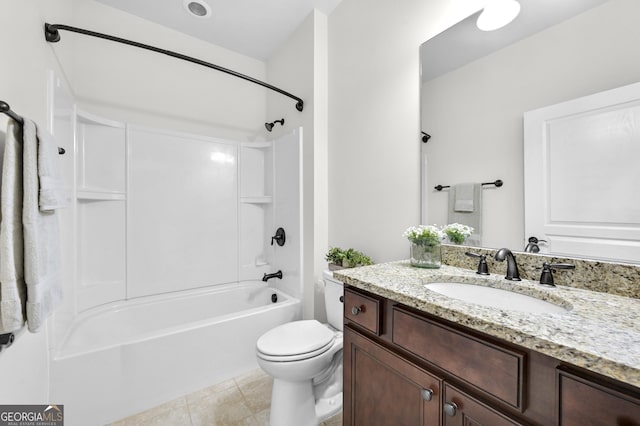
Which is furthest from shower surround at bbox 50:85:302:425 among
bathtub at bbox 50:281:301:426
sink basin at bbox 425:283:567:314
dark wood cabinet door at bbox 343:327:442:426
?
sink basin at bbox 425:283:567:314

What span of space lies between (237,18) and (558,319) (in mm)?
2658

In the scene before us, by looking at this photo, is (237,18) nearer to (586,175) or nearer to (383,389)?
(586,175)

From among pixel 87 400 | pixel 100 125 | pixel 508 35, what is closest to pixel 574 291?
pixel 508 35

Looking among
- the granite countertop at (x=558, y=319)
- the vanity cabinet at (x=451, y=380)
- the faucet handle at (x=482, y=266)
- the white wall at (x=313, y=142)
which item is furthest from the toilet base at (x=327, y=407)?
the faucet handle at (x=482, y=266)

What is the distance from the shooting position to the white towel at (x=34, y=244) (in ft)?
2.86

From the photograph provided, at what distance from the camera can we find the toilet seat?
125cm

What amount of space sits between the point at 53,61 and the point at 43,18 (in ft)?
0.68

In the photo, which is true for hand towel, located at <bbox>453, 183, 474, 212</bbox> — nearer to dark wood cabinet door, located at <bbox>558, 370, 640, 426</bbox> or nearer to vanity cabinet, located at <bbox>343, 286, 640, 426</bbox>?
vanity cabinet, located at <bbox>343, 286, 640, 426</bbox>

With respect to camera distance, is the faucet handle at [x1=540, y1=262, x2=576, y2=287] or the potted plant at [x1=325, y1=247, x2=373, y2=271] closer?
the faucet handle at [x1=540, y1=262, x2=576, y2=287]

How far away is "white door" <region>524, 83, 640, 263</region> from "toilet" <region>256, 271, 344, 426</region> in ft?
3.43

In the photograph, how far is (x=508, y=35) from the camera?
106 centimetres

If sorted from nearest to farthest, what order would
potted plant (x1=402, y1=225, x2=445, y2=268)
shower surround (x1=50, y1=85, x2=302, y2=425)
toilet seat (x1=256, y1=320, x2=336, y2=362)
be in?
1. potted plant (x1=402, y1=225, x2=445, y2=268)
2. toilet seat (x1=256, y1=320, x2=336, y2=362)
3. shower surround (x1=50, y1=85, x2=302, y2=425)

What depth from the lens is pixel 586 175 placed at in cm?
84

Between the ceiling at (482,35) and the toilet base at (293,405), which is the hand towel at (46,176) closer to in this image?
the toilet base at (293,405)
